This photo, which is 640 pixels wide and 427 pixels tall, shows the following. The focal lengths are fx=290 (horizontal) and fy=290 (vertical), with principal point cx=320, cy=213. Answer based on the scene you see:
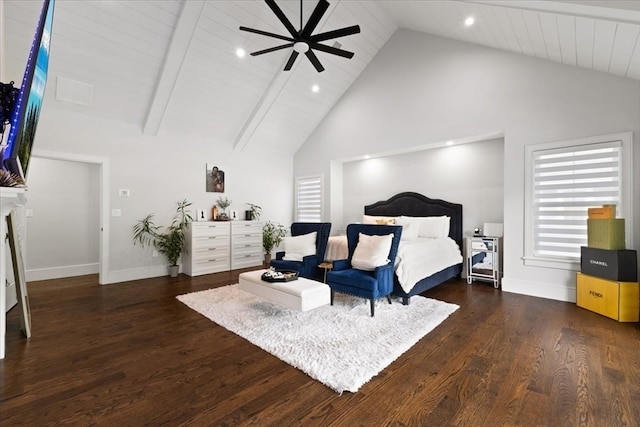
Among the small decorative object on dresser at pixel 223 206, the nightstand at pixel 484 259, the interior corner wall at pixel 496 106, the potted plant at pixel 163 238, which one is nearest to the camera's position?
the interior corner wall at pixel 496 106

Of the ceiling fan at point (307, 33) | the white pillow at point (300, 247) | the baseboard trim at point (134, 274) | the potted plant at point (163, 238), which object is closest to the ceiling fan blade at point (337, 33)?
the ceiling fan at point (307, 33)

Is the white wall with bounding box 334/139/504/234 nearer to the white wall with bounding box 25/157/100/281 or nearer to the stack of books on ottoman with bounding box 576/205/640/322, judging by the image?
the stack of books on ottoman with bounding box 576/205/640/322

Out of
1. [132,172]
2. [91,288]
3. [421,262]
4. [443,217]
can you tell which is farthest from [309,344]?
[132,172]

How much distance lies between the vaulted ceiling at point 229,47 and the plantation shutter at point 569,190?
0.99 m

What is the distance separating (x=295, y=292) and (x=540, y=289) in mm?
3639

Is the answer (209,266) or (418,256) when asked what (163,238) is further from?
(418,256)

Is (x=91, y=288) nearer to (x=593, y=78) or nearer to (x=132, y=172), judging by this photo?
(x=132, y=172)

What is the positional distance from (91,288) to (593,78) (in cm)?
790

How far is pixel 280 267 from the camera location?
4.29 m

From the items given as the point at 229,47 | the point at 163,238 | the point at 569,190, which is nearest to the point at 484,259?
the point at 569,190

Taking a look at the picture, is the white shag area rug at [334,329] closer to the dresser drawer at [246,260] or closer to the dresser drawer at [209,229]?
the dresser drawer at [209,229]

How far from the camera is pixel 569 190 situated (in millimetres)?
3957

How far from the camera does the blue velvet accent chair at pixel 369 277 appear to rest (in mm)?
3297

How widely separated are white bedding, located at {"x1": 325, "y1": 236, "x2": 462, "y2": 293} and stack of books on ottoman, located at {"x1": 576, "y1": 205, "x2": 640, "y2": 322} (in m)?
1.62
